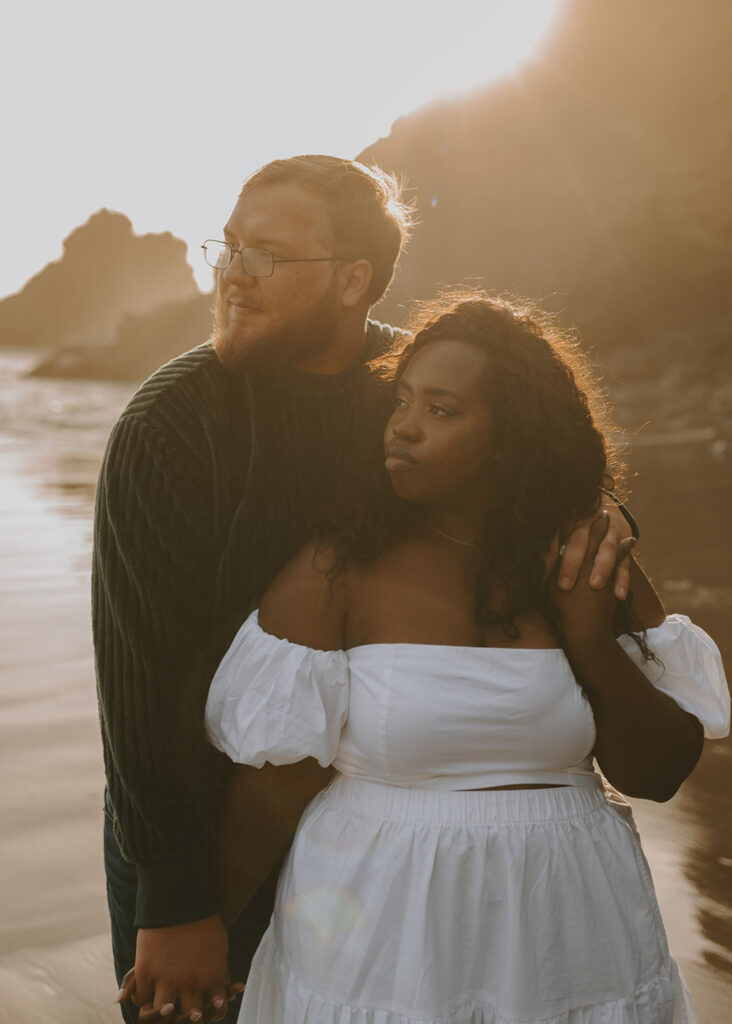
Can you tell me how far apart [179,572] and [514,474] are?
559 millimetres

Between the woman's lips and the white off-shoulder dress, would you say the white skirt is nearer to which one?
the white off-shoulder dress

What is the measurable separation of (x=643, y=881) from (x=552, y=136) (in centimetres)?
4290

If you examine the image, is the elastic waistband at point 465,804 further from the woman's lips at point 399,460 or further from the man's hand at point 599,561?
the woman's lips at point 399,460

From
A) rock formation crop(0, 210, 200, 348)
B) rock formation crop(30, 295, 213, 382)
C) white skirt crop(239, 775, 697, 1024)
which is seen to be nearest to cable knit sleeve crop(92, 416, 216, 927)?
white skirt crop(239, 775, 697, 1024)

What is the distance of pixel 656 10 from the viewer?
3606cm

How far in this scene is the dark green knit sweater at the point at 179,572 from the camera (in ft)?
4.93

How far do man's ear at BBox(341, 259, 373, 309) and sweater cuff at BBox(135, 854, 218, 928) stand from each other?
1031 millimetres

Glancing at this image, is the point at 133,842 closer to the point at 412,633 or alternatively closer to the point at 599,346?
the point at 412,633

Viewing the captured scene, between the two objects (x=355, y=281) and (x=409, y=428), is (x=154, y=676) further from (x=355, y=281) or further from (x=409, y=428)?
(x=355, y=281)

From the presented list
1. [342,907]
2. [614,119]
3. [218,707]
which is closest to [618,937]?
[342,907]

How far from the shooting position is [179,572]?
5.08 ft

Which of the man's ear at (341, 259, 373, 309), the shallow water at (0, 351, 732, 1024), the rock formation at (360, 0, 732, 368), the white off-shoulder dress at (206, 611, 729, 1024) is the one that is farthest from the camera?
the rock formation at (360, 0, 732, 368)

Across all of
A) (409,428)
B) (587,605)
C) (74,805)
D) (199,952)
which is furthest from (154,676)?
(74,805)

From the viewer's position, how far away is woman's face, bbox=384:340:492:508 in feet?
4.79
